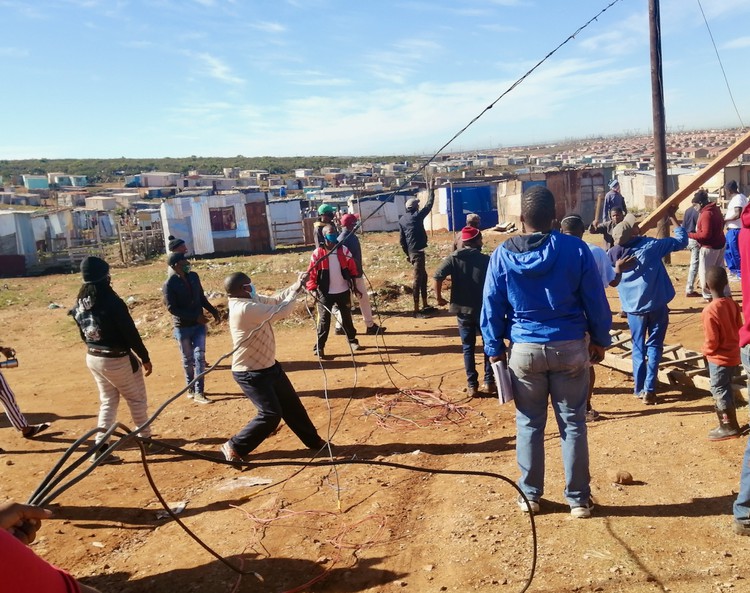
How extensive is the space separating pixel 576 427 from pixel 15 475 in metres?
5.26

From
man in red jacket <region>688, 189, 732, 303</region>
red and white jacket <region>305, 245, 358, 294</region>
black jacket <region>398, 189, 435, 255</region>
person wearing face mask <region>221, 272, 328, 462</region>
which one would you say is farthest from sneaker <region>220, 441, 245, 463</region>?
man in red jacket <region>688, 189, 732, 303</region>

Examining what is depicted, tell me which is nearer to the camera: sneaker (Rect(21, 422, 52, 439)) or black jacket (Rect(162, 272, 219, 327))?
sneaker (Rect(21, 422, 52, 439))

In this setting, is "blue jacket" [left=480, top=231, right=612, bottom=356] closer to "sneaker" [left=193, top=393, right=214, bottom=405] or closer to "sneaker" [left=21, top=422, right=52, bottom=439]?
"sneaker" [left=193, top=393, right=214, bottom=405]

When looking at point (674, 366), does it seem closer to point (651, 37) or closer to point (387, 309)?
point (387, 309)

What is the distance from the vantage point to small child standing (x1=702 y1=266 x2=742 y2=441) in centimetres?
496

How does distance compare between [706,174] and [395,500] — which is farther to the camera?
[706,174]

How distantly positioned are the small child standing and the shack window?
25.3 metres

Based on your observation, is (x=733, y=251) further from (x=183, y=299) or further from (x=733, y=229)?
(x=183, y=299)

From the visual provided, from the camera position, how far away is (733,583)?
10.3ft

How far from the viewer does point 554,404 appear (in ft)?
13.0

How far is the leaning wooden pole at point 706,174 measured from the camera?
547cm

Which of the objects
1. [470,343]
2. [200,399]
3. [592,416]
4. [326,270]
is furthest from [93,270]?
[592,416]

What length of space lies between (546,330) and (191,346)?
530cm

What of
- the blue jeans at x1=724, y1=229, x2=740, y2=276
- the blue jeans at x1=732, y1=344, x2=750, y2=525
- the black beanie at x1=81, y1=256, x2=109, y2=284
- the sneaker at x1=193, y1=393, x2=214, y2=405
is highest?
the black beanie at x1=81, y1=256, x2=109, y2=284
